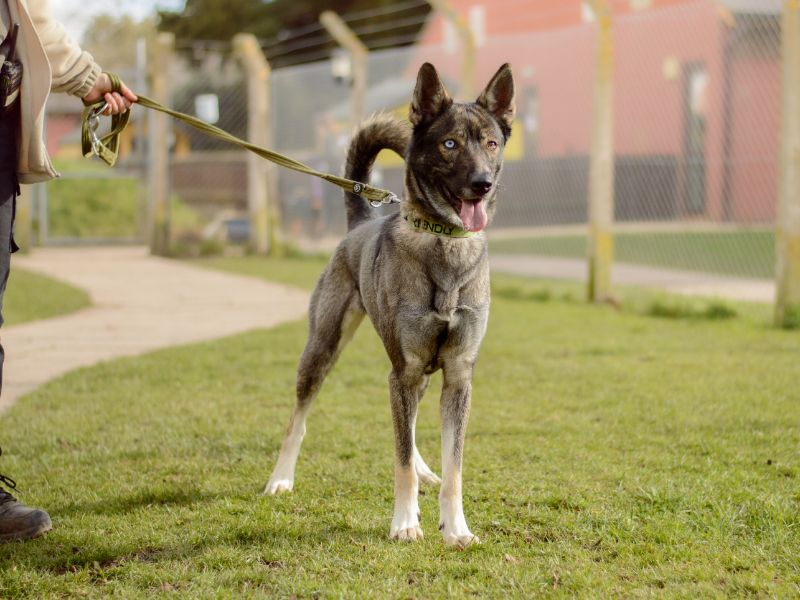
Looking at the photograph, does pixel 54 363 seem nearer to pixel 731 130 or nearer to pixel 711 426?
pixel 711 426

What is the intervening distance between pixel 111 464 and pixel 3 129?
1755 mm

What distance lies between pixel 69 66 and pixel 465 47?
8.22 meters

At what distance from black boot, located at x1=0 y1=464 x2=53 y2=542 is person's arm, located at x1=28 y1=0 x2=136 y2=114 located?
1559mm

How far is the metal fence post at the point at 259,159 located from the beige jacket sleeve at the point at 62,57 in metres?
11.7

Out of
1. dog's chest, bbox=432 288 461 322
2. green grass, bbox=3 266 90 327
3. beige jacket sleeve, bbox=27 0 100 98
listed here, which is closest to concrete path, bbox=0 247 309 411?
green grass, bbox=3 266 90 327

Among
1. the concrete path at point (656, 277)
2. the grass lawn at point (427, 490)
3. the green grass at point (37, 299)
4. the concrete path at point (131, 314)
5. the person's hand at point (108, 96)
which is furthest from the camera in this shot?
the concrete path at point (656, 277)

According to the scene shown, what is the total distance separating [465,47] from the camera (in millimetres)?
11367

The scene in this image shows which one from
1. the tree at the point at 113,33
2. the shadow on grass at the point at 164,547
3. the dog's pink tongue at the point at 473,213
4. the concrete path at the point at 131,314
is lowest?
the shadow on grass at the point at 164,547

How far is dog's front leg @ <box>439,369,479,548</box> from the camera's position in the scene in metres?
3.58

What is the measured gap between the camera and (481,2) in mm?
25500

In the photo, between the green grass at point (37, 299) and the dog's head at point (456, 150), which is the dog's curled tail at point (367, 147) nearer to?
the dog's head at point (456, 150)

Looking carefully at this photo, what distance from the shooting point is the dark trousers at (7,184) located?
3.47m

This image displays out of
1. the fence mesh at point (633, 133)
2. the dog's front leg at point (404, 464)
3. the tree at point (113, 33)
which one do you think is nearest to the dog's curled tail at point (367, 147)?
the dog's front leg at point (404, 464)

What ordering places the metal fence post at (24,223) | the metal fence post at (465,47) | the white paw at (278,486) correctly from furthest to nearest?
the metal fence post at (24,223) < the metal fence post at (465,47) < the white paw at (278,486)
